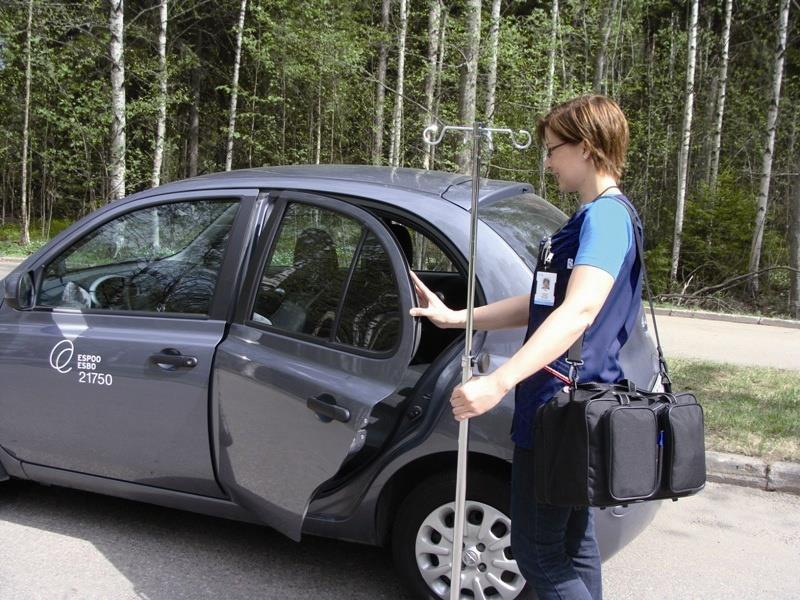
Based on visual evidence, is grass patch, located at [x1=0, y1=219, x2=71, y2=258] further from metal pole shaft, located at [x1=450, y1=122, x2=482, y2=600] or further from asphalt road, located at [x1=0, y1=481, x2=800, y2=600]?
metal pole shaft, located at [x1=450, y1=122, x2=482, y2=600]

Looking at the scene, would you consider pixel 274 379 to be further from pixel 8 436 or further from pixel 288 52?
pixel 288 52

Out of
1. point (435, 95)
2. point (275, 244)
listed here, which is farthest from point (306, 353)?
point (435, 95)

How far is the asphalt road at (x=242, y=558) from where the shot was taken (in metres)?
3.24

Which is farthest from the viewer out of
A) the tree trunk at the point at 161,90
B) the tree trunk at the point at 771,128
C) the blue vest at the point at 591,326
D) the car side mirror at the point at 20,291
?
the tree trunk at the point at 161,90

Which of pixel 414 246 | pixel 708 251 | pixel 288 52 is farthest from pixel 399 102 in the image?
pixel 414 246

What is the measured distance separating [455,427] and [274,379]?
765 millimetres

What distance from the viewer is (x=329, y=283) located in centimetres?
316

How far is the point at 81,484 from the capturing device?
3.57 metres

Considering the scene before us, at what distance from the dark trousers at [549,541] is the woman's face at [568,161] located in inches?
30.0

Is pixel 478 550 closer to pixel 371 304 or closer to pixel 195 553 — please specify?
pixel 371 304

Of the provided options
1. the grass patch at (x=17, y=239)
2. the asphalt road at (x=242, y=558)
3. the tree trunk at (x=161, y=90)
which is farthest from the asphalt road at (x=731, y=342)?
the tree trunk at (x=161, y=90)

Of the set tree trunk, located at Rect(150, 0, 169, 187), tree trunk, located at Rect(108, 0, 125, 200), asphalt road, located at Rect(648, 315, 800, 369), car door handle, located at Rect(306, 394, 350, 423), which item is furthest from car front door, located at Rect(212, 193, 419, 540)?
tree trunk, located at Rect(150, 0, 169, 187)

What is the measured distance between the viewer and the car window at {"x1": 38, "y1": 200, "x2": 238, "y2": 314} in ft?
11.1

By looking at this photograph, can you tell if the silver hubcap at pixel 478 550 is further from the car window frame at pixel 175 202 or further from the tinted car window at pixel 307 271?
the car window frame at pixel 175 202
